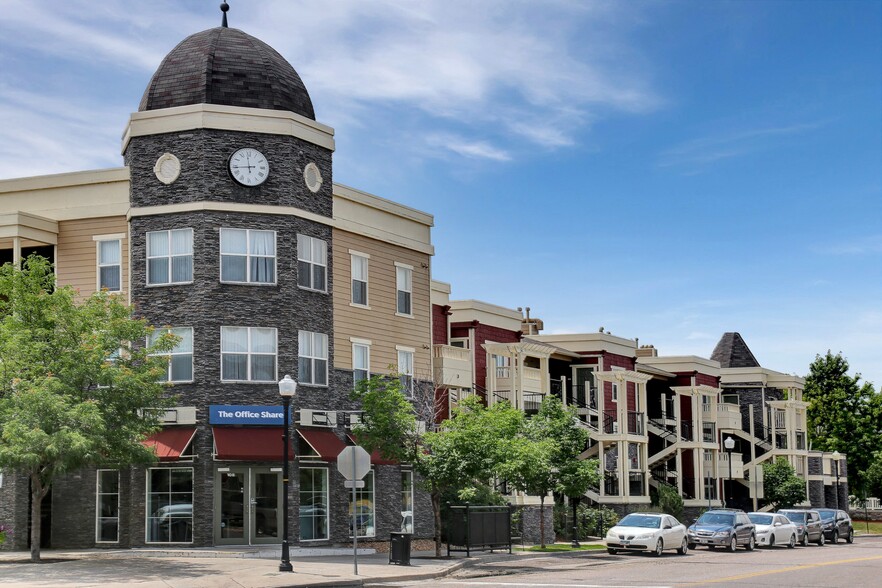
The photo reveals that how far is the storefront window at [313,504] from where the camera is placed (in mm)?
37884

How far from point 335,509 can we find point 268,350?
592 cm

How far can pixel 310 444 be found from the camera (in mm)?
36969

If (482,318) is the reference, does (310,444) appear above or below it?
below

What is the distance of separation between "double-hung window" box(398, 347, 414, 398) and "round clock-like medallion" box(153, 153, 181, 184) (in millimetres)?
11044

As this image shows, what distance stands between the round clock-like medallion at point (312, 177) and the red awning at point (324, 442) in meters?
7.88

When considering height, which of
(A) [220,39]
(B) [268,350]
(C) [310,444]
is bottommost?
(C) [310,444]

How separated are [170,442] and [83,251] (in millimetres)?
7159

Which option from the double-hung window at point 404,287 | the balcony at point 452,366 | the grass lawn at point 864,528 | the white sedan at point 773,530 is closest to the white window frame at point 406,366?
the double-hung window at point 404,287

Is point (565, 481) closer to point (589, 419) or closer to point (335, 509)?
point (335, 509)

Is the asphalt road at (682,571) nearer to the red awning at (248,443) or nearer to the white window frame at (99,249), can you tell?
the red awning at (248,443)

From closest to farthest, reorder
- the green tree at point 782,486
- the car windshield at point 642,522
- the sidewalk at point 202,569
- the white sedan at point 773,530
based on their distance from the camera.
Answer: the sidewalk at point 202,569 → the car windshield at point 642,522 → the white sedan at point 773,530 → the green tree at point 782,486

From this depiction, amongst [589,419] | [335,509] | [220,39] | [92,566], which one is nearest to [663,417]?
[589,419]

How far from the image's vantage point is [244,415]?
36094 mm

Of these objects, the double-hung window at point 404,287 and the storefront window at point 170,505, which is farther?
the double-hung window at point 404,287
